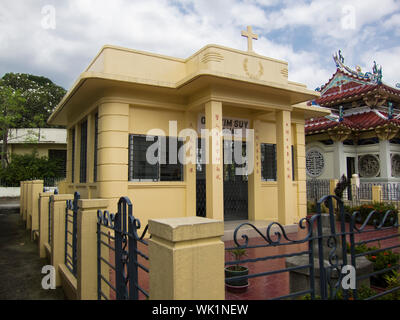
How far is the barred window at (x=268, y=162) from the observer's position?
10227 mm

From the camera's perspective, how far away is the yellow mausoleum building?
7.64m

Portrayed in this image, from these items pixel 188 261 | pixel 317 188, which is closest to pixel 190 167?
pixel 188 261

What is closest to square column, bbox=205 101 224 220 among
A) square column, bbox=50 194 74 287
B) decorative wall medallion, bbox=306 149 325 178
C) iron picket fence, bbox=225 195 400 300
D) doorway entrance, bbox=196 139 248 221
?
doorway entrance, bbox=196 139 248 221

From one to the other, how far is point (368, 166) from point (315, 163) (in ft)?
7.91

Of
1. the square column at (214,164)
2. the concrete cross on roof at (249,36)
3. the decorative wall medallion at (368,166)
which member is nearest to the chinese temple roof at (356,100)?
the decorative wall medallion at (368,166)

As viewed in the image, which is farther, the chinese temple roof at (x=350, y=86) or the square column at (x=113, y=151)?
the chinese temple roof at (x=350, y=86)

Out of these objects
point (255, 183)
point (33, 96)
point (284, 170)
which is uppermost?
point (33, 96)

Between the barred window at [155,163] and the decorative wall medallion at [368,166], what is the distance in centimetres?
1048

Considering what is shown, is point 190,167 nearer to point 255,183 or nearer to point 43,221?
point 255,183

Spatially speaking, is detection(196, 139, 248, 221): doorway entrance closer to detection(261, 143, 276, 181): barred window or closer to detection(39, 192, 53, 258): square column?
detection(261, 143, 276, 181): barred window

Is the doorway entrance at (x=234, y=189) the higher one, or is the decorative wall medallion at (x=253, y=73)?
the decorative wall medallion at (x=253, y=73)

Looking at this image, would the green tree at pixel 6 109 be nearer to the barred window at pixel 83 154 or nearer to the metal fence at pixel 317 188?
the barred window at pixel 83 154

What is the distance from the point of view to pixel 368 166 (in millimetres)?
14742
